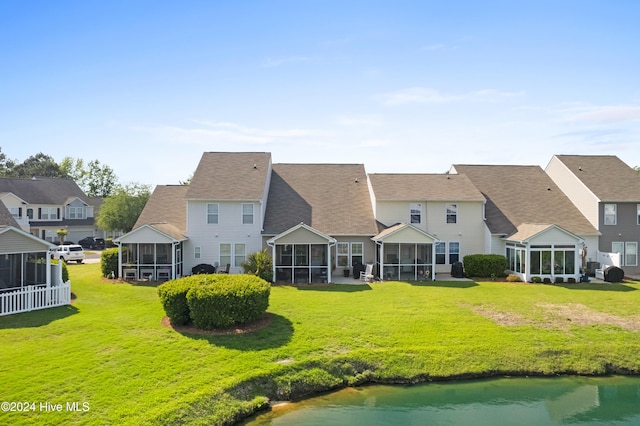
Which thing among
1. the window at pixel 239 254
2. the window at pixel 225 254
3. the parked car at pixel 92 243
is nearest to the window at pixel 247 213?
the window at pixel 239 254

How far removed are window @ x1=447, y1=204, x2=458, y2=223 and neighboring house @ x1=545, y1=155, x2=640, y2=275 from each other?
8.98 meters

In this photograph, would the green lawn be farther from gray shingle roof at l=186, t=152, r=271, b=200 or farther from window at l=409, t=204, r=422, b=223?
window at l=409, t=204, r=422, b=223

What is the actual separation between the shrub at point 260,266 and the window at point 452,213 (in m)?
12.5

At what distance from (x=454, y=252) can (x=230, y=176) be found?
15931mm

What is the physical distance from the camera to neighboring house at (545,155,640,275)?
3088 centimetres

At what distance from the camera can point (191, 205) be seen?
29688 mm

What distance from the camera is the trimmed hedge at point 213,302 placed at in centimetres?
1642

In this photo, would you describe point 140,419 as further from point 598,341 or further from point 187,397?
point 598,341

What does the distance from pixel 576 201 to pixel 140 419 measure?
106ft

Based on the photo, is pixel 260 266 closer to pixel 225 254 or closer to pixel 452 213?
pixel 225 254

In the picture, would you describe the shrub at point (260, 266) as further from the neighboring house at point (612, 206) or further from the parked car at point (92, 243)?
the parked car at point (92, 243)

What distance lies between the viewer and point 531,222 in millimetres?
31531

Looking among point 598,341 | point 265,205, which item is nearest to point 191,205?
point 265,205

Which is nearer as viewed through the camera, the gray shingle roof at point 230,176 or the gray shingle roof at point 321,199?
the gray shingle roof at point 230,176
